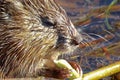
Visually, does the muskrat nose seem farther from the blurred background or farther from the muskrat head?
the blurred background

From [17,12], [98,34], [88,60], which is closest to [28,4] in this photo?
[17,12]

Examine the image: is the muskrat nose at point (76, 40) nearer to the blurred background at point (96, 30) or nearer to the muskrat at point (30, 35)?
the muskrat at point (30, 35)

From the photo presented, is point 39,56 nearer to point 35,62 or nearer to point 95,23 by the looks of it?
point 35,62

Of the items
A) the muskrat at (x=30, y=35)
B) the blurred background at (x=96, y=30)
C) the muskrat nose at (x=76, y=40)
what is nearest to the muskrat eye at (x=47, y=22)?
the muskrat at (x=30, y=35)

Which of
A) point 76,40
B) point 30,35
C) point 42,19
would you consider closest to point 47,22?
point 42,19

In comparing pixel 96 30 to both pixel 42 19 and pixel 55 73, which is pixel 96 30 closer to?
pixel 55 73

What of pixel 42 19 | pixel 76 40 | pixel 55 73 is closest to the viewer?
pixel 76 40
